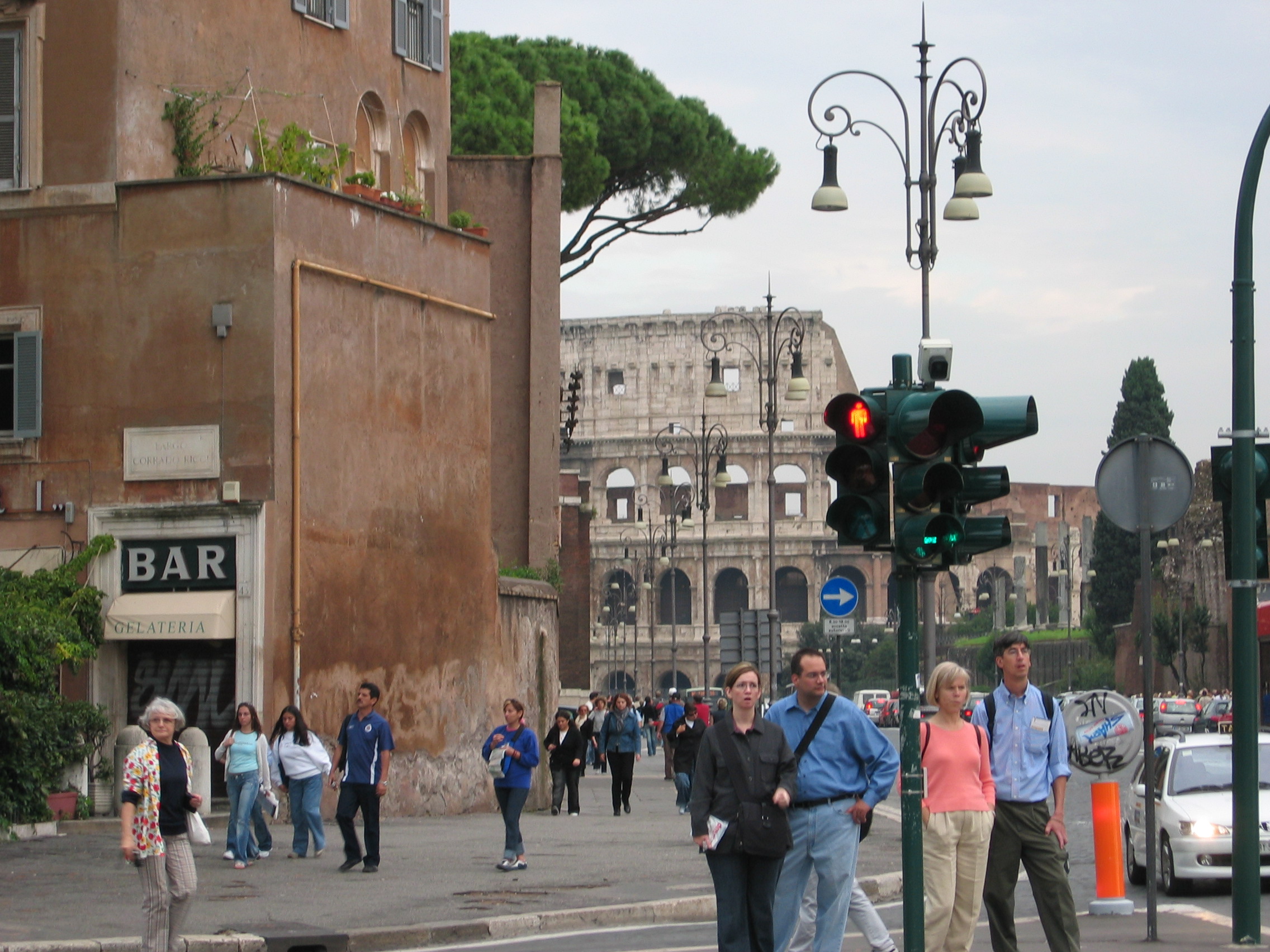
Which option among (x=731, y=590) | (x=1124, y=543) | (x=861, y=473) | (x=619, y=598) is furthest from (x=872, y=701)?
(x=861, y=473)

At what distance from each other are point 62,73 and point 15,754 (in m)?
6.14

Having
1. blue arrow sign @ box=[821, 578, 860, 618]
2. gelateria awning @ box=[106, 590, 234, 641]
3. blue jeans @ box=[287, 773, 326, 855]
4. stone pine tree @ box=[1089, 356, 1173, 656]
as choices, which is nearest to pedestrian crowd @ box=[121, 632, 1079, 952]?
blue jeans @ box=[287, 773, 326, 855]

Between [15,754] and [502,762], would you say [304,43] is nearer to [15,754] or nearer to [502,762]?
[15,754]

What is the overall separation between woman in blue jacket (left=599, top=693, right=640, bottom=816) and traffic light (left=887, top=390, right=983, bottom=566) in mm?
14604

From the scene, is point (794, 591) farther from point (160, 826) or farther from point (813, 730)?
point (813, 730)

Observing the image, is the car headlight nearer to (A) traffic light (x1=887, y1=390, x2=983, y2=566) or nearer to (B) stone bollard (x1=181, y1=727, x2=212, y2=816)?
(A) traffic light (x1=887, y1=390, x2=983, y2=566)

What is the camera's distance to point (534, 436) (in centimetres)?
2527

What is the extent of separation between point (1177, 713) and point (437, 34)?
27.2 m

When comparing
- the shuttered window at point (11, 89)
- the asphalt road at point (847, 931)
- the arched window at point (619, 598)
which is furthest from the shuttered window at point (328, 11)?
the arched window at point (619, 598)

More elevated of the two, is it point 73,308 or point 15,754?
point 73,308

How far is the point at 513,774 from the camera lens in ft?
45.4

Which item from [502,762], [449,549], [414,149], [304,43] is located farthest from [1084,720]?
[414,149]

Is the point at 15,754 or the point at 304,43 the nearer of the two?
the point at 15,754

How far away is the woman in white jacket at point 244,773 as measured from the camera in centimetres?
1419
